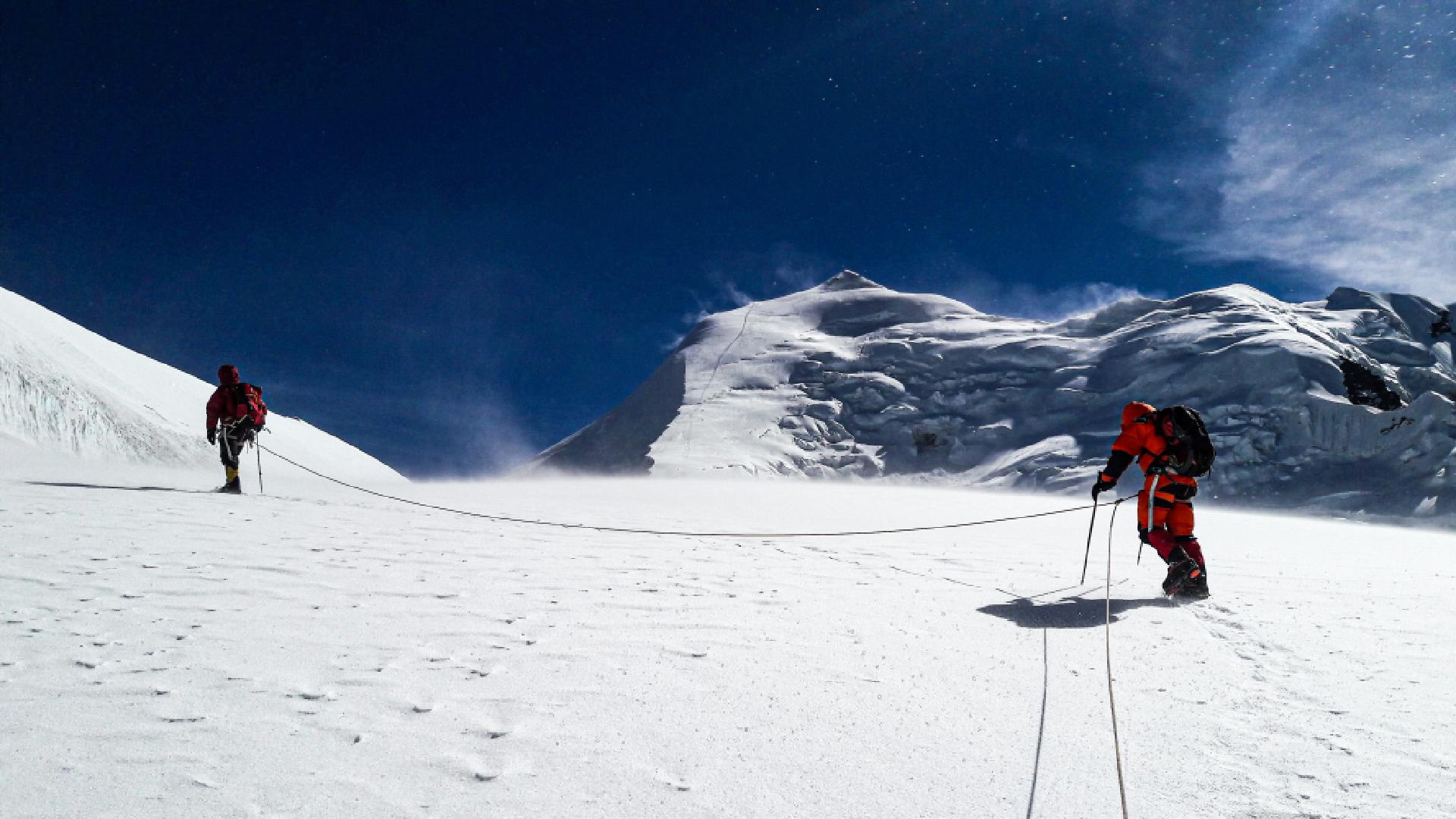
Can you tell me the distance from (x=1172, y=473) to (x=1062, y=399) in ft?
165

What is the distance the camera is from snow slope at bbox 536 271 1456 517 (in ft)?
135

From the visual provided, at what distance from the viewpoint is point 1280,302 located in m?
59.6

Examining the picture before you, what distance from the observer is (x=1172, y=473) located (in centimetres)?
709

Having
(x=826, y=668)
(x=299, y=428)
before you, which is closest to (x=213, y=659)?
(x=826, y=668)

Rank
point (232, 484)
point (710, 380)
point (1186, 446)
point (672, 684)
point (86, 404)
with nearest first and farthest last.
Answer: point (672, 684), point (1186, 446), point (232, 484), point (86, 404), point (710, 380)

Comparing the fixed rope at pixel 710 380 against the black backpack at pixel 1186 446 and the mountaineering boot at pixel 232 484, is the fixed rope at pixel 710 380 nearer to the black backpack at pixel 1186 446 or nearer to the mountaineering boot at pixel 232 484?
the mountaineering boot at pixel 232 484

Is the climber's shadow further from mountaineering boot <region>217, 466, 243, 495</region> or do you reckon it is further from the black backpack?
mountaineering boot <region>217, 466, 243, 495</region>

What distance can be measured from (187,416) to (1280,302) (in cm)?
7500

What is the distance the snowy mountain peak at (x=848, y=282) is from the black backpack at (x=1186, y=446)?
253 feet

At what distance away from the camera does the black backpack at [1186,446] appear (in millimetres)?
6910

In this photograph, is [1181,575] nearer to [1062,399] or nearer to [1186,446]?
[1186,446]

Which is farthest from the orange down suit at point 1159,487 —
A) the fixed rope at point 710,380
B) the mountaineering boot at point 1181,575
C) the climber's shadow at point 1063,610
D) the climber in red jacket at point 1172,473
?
the fixed rope at point 710,380

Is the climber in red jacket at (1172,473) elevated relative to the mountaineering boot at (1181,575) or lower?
elevated

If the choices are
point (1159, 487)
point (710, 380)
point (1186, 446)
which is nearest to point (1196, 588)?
point (1159, 487)
